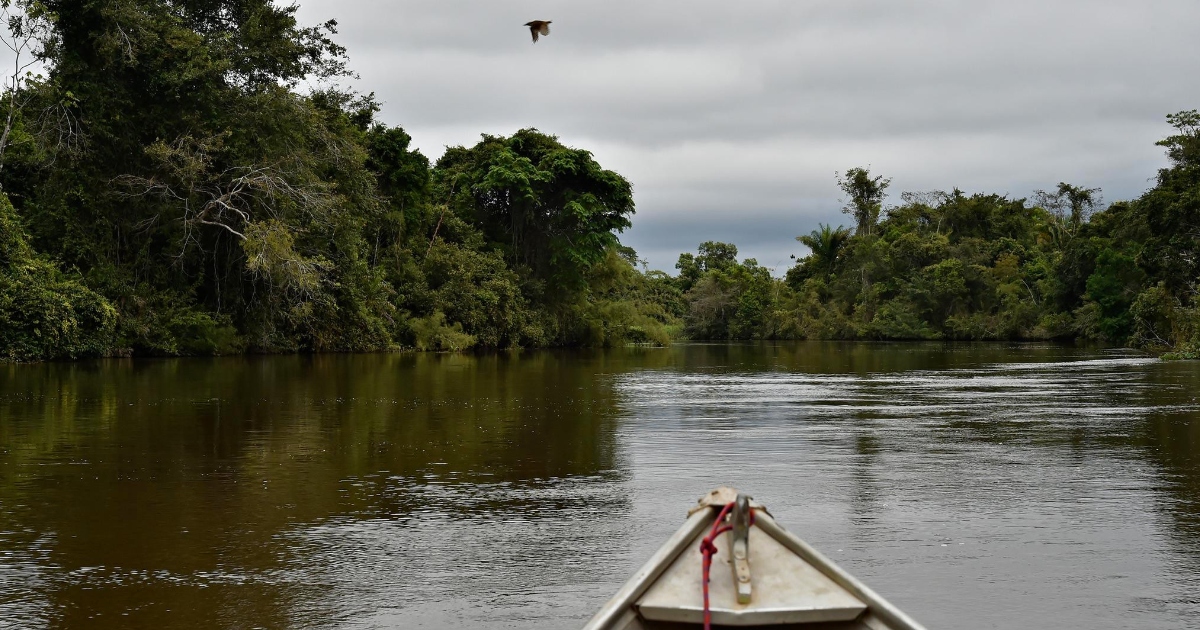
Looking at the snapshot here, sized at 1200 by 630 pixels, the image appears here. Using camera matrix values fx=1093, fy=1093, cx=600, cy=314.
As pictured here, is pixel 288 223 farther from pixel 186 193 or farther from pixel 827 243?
pixel 827 243

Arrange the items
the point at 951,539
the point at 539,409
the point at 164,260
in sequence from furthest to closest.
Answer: the point at 164,260 → the point at 539,409 → the point at 951,539

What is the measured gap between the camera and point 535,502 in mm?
8414

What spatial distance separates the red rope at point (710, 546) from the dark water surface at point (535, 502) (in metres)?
1.73

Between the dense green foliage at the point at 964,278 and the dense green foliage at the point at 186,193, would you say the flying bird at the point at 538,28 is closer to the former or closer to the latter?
the dense green foliage at the point at 186,193

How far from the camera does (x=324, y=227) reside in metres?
34.3

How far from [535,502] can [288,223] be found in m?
25.8

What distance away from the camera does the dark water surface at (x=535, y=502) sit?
562cm

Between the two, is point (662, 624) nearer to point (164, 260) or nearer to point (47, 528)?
point (47, 528)

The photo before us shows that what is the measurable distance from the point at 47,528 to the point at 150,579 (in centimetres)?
173

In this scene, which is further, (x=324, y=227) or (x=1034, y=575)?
(x=324, y=227)

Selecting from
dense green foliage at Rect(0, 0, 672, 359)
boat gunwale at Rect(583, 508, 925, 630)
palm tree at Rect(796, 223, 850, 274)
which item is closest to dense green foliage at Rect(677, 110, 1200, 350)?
palm tree at Rect(796, 223, 850, 274)

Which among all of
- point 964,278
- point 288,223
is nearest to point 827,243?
point 964,278

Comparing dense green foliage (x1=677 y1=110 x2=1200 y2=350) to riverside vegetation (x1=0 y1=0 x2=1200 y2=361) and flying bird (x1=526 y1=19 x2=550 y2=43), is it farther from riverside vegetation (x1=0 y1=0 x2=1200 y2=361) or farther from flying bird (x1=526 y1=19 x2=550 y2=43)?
flying bird (x1=526 y1=19 x2=550 y2=43)

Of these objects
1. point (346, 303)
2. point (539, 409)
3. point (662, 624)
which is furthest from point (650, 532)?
point (346, 303)
